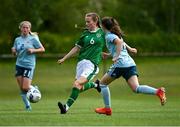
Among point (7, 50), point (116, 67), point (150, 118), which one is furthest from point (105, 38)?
point (7, 50)

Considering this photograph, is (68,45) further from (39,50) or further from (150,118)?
(150,118)

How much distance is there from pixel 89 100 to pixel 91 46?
30.1 ft

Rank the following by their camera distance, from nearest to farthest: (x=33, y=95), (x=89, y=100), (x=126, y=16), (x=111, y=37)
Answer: (x=111, y=37) → (x=33, y=95) → (x=89, y=100) → (x=126, y=16)

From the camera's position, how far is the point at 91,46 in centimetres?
1827

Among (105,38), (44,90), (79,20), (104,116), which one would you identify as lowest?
(79,20)

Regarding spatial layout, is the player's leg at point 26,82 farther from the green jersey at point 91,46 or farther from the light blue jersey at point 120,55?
the light blue jersey at point 120,55

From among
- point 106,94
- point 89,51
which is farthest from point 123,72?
point 89,51

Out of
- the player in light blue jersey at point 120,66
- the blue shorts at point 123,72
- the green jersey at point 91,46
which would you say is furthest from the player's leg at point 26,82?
the blue shorts at point 123,72

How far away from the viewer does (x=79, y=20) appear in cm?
6981

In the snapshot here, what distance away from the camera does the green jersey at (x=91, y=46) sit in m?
18.2

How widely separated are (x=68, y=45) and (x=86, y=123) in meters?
40.1

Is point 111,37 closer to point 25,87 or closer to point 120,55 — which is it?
point 120,55

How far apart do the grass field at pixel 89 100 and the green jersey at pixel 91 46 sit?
1182 mm

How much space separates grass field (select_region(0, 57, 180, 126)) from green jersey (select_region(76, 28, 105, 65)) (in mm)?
1182
